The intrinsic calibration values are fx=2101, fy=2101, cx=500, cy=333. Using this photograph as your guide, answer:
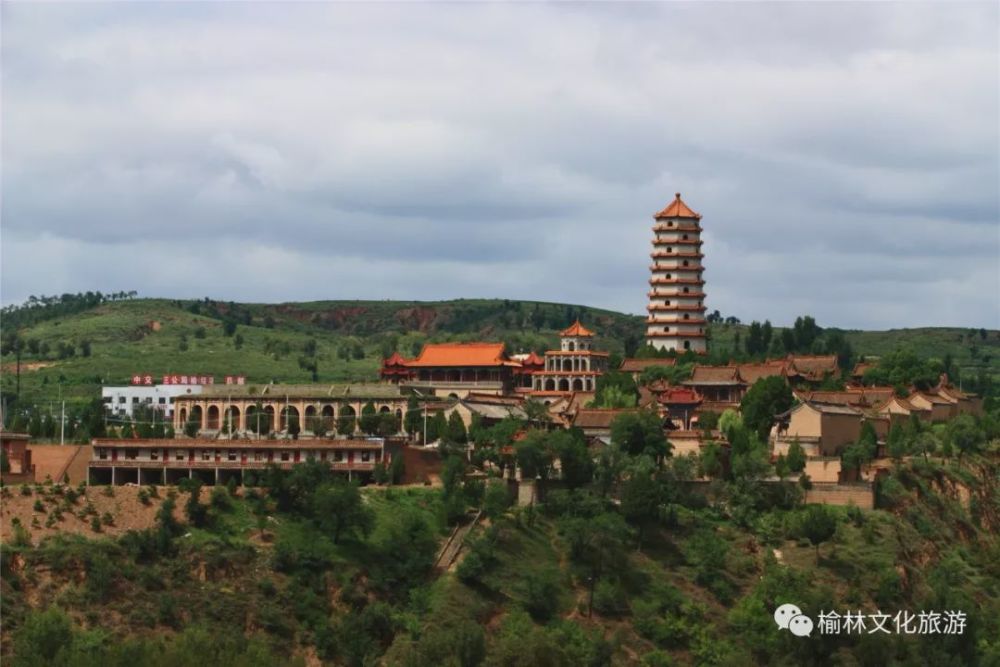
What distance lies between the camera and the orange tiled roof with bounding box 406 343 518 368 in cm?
11544

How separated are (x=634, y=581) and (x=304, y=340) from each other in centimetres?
10505

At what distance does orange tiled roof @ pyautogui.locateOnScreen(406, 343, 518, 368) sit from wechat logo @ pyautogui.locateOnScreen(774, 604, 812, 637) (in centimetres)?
3703

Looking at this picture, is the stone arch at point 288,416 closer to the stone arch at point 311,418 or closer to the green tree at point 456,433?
the stone arch at point 311,418

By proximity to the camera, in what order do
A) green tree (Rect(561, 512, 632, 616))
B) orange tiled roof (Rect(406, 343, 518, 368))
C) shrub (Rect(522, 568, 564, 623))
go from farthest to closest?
orange tiled roof (Rect(406, 343, 518, 368))
green tree (Rect(561, 512, 632, 616))
shrub (Rect(522, 568, 564, 623))

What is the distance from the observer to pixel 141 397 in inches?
4815

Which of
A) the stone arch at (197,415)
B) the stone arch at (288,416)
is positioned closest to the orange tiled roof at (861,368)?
the stone arch at (288,416)

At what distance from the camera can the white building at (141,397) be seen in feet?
392

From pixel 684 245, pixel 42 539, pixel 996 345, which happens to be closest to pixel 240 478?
pixel 42 539

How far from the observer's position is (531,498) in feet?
291

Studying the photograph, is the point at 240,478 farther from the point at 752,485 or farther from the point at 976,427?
the point at 976,427

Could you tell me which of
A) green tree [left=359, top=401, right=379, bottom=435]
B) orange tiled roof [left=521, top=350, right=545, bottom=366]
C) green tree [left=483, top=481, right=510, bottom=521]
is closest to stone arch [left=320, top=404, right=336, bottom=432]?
green tree [left=359, top=401, right=379, bottom=435]

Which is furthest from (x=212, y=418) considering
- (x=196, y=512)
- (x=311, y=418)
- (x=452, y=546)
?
(x=452, y=546)

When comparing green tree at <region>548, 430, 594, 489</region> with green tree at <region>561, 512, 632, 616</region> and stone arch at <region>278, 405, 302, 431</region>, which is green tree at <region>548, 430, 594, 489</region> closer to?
green tree at <region>561, 512, 632, 616</region>

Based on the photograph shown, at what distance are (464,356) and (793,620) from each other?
4000 cm
